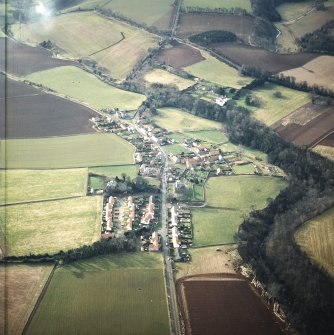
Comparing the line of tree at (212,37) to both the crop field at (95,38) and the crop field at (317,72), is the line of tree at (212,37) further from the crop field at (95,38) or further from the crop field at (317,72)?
the crop field at (317,72)

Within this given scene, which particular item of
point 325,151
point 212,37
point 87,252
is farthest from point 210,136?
point 87,252

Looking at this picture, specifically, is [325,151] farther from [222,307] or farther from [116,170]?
[222,307]

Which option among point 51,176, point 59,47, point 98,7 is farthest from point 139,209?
point 98,7

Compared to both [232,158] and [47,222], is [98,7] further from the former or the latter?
[47,222]

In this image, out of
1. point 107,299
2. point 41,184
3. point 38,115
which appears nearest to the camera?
point 107,299

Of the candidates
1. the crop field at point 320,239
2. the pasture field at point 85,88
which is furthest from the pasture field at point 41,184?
the crop field at point 320,239

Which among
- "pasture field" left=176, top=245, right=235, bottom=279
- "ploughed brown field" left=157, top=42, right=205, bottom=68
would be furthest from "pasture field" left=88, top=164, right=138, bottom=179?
"ploughed brown field" left=157, top=42, right=205, bottom=68

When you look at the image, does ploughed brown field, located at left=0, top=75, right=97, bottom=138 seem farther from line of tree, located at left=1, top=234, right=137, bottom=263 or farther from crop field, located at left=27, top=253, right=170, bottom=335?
crop field, located at left=27, top=253, right=170, bottom=335
